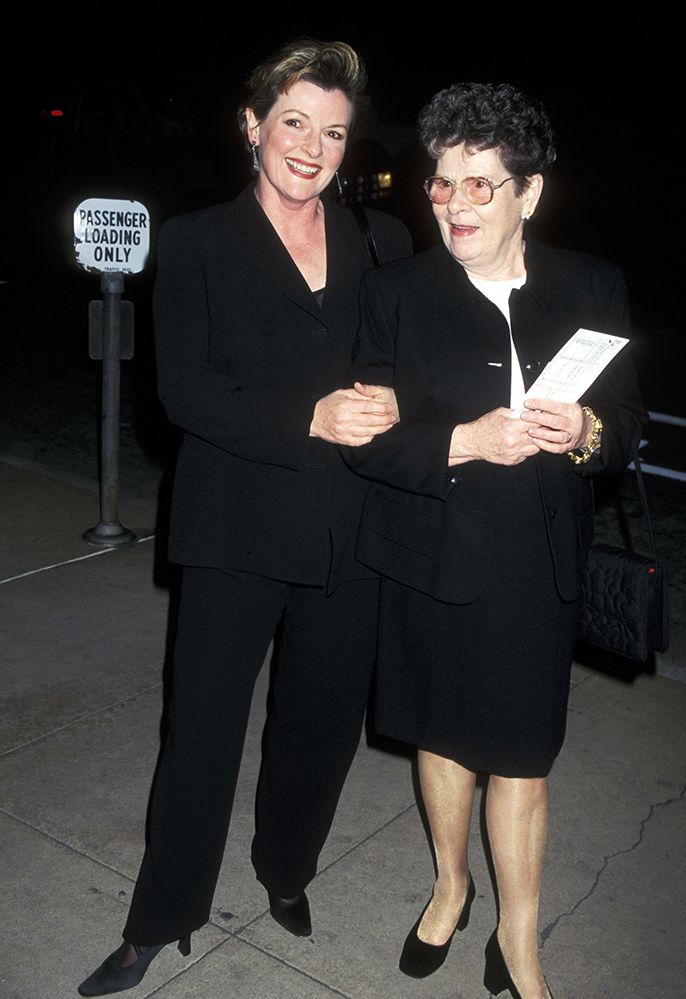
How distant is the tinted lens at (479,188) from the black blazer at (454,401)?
0.64 ft

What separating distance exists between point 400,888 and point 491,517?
1.38 meters

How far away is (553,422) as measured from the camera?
2.74 metres

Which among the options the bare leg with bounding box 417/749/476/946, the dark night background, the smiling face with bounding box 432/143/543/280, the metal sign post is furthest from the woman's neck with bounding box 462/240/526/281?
the metal sign post

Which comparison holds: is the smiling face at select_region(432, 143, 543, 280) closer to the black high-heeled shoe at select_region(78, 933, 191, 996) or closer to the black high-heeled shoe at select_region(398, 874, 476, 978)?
the black high-heeled shoe at select_region(398, 874, 476, 978)

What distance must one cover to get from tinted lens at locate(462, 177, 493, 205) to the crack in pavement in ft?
6.69

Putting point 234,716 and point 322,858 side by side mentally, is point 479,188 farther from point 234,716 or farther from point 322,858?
point 322,858

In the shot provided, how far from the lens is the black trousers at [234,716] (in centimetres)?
308

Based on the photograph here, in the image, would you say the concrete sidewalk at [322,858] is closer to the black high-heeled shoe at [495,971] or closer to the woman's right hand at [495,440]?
the black high-heeled shoe at [495,971]

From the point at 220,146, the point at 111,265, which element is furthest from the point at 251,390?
the point at 220,146

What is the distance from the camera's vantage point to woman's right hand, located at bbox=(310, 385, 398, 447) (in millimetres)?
2854

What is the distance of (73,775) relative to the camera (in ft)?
13.9

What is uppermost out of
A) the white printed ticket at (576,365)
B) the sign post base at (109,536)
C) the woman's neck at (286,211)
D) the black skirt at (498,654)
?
the woman's neck at (286,211)

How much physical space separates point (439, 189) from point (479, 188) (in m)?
0.10

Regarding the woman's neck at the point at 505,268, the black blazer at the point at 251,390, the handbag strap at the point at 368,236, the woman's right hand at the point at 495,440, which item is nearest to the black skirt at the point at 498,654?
the woman's right hand at the point at 495,440
